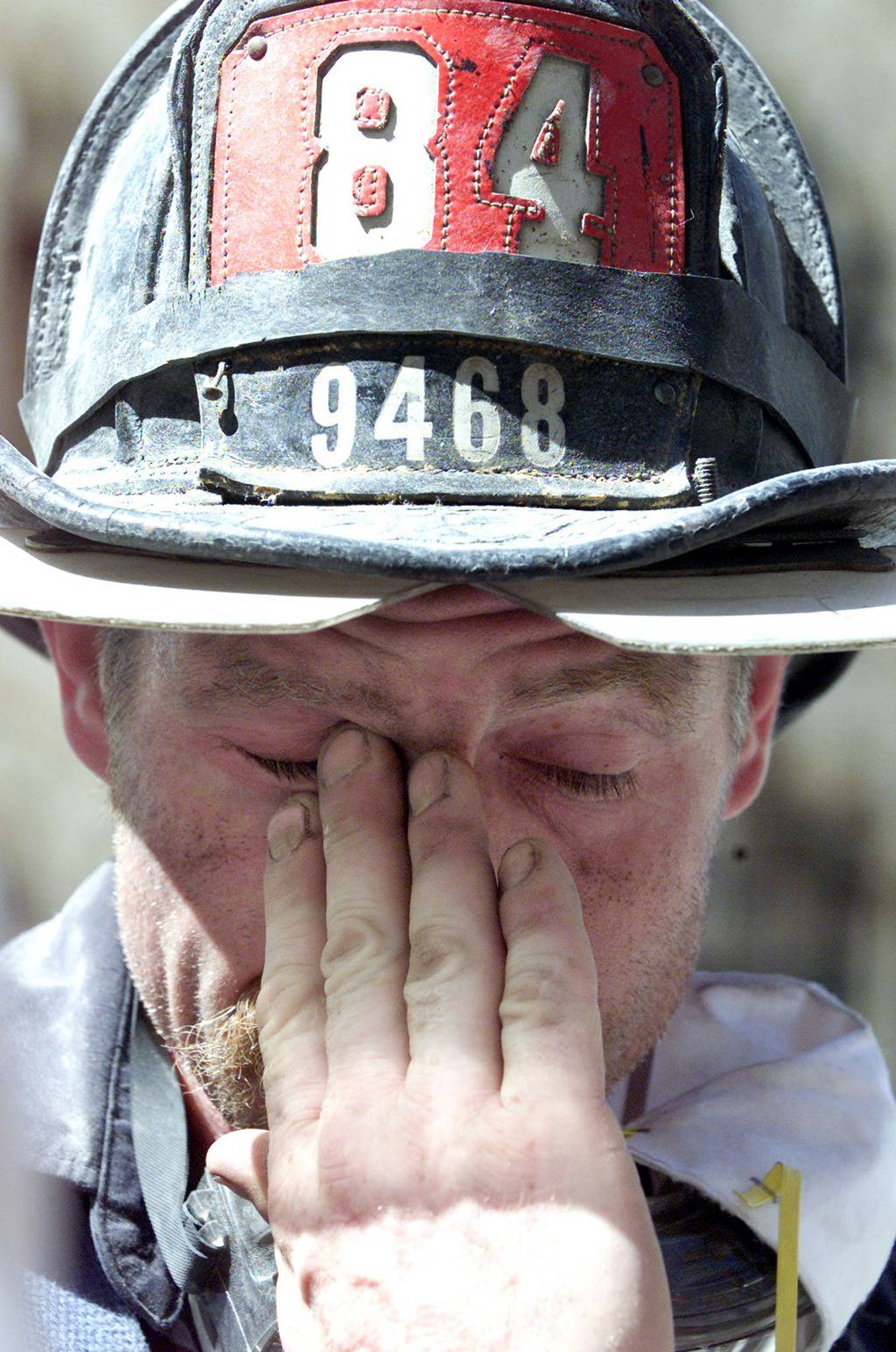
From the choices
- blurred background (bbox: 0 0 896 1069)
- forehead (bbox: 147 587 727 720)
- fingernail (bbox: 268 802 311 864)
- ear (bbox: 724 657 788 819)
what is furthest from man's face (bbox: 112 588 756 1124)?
blurred background (bbox: 0 0 896 1069)

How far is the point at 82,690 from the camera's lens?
182 cm

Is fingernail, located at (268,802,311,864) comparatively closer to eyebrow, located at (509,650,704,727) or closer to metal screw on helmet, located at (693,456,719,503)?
eyebrow, located at (509,650,704,727)

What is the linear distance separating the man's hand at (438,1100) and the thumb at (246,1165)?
3 cm

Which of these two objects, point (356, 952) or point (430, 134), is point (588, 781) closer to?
point (356, 952)

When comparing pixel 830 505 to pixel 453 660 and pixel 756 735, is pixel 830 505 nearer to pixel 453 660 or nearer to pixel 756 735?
pixel 453 660

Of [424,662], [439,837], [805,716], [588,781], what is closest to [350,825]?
[439,837]

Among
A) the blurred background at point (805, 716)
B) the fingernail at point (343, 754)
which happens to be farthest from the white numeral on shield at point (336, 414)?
the blurred background at point (805, 716)

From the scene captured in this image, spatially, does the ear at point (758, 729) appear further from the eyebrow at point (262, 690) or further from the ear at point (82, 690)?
the ear at point (82, 690)

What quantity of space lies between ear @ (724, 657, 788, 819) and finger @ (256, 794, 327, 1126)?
0.82m

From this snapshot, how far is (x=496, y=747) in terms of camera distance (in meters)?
1.44

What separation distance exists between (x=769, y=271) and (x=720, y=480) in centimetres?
41

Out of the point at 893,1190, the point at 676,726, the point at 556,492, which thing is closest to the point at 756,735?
the point at 676,726

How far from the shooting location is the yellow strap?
1.68 metres

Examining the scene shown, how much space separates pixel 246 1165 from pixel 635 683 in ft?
2.12
